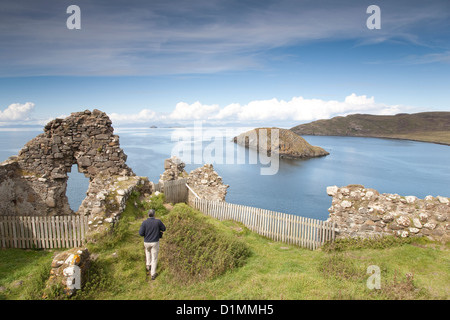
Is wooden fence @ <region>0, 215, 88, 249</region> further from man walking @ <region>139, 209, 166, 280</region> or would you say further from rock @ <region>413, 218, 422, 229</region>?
rock @ <region>413, 218, 422, 229</region>

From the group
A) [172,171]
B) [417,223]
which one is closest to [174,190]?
[172,171]

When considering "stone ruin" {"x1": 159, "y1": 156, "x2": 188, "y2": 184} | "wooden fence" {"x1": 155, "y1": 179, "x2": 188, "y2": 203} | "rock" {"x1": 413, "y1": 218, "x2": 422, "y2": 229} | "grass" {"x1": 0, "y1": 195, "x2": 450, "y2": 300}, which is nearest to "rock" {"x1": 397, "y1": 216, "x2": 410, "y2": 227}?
"rock" {"x1": 413, "y1": 218, "x2": 422, "y2": 229}

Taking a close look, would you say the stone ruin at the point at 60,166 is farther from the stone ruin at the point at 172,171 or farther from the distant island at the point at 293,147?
the distant island at the point at 293,147

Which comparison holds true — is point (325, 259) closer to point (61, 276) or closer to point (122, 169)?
point (61, 276)

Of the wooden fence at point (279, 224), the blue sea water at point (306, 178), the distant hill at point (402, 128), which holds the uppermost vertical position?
the distant hill at point (402, 128)

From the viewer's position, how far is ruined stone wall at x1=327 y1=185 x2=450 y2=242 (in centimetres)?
965

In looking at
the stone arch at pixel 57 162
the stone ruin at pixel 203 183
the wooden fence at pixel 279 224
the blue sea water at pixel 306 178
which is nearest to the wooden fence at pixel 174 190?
the stone ruin at pixel 203 183

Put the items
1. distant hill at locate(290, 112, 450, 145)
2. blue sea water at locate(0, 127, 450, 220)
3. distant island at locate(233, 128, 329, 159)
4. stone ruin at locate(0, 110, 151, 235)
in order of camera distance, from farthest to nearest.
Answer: distant hill at locate(290, 112, 450, 145), distant island at locate(233, 128, 329, 159), blue sea water at locate(0, 127, 450, 220), stone ruin at locate(0, 110, 151, 235)

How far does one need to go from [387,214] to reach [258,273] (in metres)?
5.96

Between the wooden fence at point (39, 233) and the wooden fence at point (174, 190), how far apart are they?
512cm

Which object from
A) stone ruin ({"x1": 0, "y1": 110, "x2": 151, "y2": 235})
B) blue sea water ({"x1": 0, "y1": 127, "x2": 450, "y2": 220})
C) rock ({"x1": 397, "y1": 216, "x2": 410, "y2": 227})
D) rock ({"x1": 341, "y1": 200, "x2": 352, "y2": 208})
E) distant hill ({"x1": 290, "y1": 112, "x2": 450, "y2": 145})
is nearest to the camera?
rock ({"x1": 397, "y1": 216, "x2": 410, "y2": 227})

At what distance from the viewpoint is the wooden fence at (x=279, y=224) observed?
1205cm

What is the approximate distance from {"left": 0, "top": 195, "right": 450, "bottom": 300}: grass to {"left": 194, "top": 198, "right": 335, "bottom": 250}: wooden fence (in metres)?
1.15
